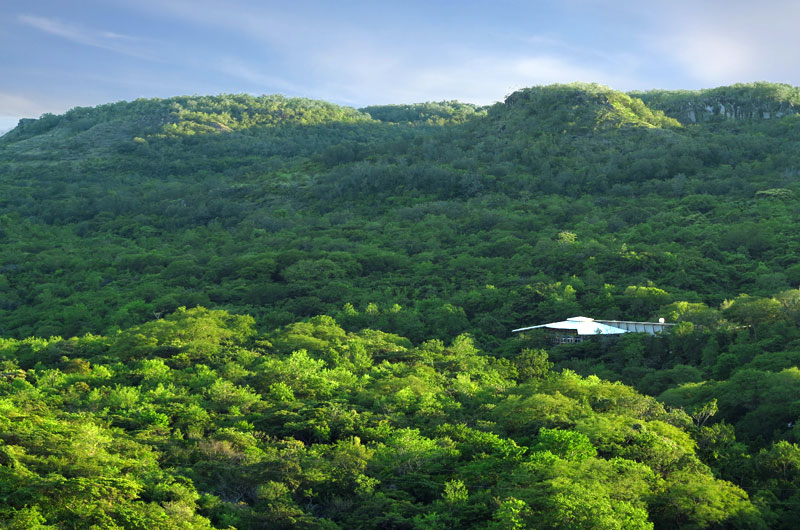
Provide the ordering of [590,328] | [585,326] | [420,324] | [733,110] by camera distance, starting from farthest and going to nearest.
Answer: [733,110], [420,324], [585,326], [590,328]

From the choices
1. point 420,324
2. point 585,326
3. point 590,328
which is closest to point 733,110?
point 585,326

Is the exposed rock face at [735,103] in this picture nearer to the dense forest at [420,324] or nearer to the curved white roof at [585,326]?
the dense forest at [420,324]

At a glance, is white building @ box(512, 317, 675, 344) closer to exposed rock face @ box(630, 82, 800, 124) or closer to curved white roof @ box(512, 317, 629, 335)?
curved white roof @ box(512, 317, 629, 335)

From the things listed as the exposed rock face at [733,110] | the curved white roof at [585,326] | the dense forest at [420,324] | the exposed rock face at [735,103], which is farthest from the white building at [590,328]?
the exposed rock face at [733,110]

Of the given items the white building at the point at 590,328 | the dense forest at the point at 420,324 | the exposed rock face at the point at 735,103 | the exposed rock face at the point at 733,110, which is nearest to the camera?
the dense forest at the point at 420,324

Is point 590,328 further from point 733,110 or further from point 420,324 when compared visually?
point 733,110

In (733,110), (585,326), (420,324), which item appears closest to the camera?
(585,326)

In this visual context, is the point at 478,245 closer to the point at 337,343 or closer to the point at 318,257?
the point at 318,257

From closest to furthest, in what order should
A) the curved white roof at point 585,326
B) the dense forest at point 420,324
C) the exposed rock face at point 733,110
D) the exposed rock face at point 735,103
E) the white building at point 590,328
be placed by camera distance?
the dense forest at point 420,324
the white building at point 590,328
the curved white roof at point 585,326
the exposed rock face at point 733,110
the exposed rock face at point 735,103
